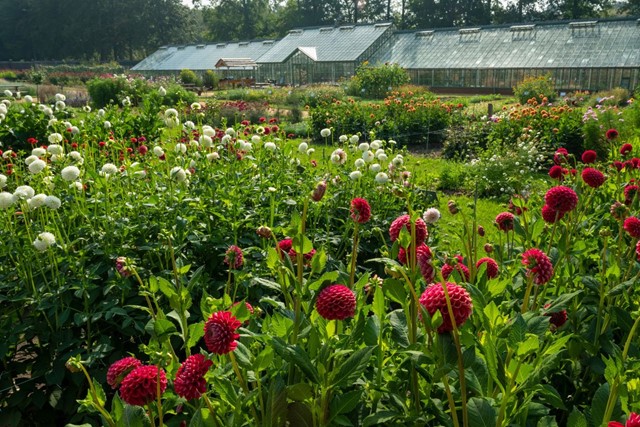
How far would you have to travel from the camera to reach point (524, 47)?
25078 mm

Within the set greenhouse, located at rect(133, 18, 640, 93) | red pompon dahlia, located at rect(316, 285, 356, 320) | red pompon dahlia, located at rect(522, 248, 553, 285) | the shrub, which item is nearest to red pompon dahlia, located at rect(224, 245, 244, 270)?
red pompon dahlia, located at rect(316, 285, 356, 320)

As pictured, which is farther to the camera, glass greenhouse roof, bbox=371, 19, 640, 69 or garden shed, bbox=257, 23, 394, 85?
garden shed, bbox=257, 23, 394, 85

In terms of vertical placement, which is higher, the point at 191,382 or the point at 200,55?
the point at 200,55

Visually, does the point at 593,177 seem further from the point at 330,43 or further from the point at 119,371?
the point at 330,43

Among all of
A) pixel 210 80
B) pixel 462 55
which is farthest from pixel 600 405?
pixel 210 80

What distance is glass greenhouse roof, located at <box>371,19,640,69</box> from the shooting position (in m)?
22.6

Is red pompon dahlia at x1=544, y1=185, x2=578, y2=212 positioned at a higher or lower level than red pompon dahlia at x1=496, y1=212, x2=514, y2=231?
higher

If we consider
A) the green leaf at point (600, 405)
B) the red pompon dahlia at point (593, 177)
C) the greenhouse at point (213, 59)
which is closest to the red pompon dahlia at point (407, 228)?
the green leaf at point (600, 405)

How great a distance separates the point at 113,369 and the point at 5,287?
Answer: 1.90 m

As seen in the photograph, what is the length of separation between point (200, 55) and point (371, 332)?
4051 cm

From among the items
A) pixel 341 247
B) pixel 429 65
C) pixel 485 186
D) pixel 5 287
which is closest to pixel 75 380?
pixel 5 287

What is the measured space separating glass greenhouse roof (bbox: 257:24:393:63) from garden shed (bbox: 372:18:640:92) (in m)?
1.35

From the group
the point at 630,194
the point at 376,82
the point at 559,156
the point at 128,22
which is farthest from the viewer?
the point at 128,22

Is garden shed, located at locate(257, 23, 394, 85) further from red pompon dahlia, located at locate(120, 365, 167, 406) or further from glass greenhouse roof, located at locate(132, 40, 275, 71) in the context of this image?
red pompon dahlia, located at locate(120, 365, 167, 406)
